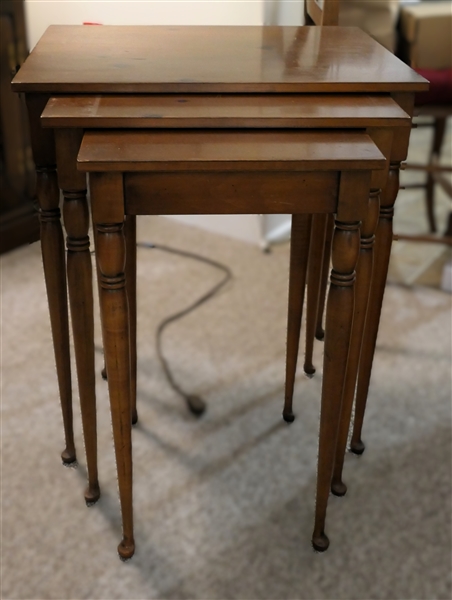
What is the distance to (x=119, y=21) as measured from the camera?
5.34ft

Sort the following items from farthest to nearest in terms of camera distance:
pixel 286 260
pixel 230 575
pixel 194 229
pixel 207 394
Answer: pixel 194 229, pixel 286 260, pixel 207 394, pixel 230 575

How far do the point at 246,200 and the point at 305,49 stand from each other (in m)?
0.40

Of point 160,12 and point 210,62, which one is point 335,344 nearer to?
point 210,62

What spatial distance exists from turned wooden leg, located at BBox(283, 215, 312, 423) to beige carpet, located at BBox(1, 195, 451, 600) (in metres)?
0.16

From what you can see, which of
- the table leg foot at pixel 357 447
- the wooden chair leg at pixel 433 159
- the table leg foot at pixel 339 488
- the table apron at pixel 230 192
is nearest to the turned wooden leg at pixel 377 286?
the table leg foot at pixel 357 447

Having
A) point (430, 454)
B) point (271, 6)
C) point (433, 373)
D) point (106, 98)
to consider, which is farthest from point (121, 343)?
point (271, 6)

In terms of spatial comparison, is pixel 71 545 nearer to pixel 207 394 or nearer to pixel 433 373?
pixel 207 394

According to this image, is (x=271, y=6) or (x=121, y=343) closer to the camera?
(x=121, y=343)

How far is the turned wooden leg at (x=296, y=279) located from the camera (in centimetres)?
127

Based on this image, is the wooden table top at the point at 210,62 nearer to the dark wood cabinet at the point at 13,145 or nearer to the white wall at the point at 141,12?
the white wall at the point at 141,12

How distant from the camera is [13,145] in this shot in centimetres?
197

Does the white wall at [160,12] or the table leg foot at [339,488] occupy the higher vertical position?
the white wall at [160,12]

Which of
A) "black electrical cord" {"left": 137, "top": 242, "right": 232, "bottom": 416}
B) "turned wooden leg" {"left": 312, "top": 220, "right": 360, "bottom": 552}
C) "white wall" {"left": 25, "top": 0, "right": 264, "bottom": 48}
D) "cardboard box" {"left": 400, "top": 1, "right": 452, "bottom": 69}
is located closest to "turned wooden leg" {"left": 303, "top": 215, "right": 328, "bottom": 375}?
"black electrical cord" {"left": 137, "top": 242, "right": 232, "bottom": 416}

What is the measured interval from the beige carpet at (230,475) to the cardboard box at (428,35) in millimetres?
664
